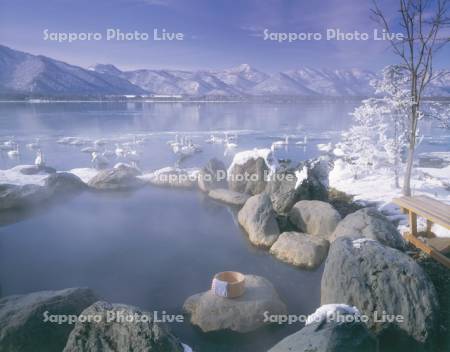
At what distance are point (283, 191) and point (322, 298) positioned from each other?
6371 millimetres

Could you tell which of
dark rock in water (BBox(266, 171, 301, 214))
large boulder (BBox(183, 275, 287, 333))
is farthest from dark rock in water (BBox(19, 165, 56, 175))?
large boulder (BBox(183, 275, 287, 333))

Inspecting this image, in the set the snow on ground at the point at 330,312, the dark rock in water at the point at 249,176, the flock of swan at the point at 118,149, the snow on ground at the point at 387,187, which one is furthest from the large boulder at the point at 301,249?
the flock of swan at the point at 118,149

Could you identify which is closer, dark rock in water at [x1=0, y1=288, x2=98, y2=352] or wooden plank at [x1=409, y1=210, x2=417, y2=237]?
dark rock in water at [x1=0, y1=288, x2=98, y2=352]

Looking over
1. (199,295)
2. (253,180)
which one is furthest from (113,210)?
(199,295)

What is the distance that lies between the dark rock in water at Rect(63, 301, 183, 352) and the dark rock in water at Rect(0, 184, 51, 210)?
11.3m

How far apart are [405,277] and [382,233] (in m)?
2.10

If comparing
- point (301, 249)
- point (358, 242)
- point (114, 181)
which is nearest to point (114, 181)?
point (114, 181)

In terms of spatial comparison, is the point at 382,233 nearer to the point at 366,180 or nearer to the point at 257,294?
the point at 257,294

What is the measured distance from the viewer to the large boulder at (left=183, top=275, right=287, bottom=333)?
6.29 metres

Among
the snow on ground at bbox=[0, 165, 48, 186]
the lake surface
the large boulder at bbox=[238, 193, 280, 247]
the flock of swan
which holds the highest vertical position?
the flock of swan

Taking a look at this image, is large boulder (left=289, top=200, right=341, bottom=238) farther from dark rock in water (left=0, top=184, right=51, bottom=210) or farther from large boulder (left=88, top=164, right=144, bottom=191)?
dark rock in water (left=0, top=184, right=51, bottom=210)

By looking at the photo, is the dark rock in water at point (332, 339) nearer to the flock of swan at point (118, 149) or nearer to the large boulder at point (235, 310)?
the large boulder at point (235, 310)

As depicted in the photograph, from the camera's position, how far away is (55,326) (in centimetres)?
561

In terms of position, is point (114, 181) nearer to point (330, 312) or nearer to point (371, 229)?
point (371, 229)
